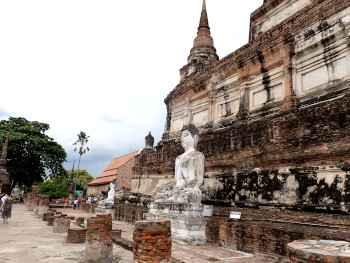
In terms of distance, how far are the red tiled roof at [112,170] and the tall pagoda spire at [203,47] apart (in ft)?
58.4

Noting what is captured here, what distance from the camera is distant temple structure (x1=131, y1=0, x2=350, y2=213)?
21.0 ft

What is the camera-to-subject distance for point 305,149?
263 inches

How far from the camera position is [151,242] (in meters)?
Answer: 3.90

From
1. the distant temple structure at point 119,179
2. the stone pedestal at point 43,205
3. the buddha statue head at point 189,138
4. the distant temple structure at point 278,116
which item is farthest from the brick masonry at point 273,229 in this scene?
the distant temple structure at point 119,179

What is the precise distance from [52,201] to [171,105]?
20021 mm

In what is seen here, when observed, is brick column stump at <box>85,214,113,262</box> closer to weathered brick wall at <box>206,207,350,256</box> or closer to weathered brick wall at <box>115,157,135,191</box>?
weathered brick wall at <box>206,207,350,256</box>

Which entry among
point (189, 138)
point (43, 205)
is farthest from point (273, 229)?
point (43, 205)

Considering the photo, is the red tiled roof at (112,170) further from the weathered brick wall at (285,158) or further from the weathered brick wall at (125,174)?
the weathered brick wall at (285,158)

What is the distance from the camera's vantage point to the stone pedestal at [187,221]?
647cm

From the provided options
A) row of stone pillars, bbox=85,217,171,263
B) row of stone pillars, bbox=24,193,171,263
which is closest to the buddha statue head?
row of stone pillars, bbox=24,193,171,263

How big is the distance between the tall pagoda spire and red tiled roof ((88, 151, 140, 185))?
17.8m

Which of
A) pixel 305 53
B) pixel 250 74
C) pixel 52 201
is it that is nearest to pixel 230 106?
pixel 250 74

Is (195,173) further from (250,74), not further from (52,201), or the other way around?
(52,201)

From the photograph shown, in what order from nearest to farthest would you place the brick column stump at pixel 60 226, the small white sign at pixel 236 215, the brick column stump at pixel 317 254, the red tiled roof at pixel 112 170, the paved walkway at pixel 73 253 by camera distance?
1. the brick column stump at pixel 317 254
2. the paved walkway at pixel 73 253
3. the small white sign at pixel 236 215
4. the brick column stump at pixel 60 226
5. the red tiled roof at pixel 112 170
